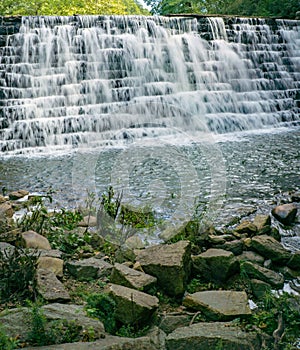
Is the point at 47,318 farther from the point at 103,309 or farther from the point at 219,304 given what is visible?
the point at 219,304

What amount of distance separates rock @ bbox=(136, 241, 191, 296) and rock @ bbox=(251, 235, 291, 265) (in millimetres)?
869

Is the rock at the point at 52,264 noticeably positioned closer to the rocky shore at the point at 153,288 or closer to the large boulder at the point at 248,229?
the rocky shore at the point at 153,288

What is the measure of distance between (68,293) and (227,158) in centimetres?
604

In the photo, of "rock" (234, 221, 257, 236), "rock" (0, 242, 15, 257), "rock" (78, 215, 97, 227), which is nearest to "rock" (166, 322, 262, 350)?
"rock" (0, 242, 15, 257)

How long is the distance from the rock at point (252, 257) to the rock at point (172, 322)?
43.6 inches

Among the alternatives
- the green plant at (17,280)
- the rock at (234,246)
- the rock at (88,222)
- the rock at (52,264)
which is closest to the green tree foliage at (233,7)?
the rock at (88,222)

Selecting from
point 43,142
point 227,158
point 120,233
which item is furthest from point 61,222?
point 43,142

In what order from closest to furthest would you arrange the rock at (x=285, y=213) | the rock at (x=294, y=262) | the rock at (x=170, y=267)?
the rock at (x=170, y=267), the rock at (x=294, y=262), the rock at (x=285, y=213)

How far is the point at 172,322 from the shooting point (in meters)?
3.30

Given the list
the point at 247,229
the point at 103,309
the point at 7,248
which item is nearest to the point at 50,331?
the point at 103,309

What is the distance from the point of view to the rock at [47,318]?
2726 mm

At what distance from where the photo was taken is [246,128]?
13.7 metres

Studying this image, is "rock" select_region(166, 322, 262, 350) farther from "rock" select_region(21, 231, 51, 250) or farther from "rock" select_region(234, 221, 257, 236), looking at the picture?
"rock" select_region(234, 221, 257, 236)

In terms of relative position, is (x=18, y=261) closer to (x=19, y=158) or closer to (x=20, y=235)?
(x=20, y=235)
